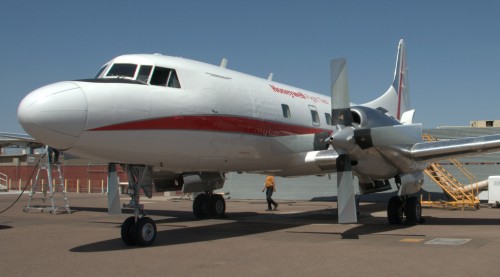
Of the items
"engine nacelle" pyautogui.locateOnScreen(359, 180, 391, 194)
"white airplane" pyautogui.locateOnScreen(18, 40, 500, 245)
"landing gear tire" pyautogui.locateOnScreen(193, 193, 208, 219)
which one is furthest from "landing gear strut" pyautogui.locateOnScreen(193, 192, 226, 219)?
"engine nacelle" pyautogui.locateOnScreen(359, 180, 391, 194)

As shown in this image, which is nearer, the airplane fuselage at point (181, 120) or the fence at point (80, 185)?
the airplane fuselage at point (181, 120)

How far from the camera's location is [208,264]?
7.38 m

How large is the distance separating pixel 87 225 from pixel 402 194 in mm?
8252

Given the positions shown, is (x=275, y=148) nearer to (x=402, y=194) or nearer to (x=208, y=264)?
(x=402, y=194)

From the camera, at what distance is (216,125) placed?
33.4ft

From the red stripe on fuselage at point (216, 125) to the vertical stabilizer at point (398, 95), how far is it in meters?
7.49

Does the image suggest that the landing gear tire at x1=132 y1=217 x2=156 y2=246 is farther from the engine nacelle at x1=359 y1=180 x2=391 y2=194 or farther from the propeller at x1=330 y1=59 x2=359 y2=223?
the engine nacelle at x1=359 y1=180 x2=391 y2=194

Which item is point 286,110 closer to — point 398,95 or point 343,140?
point 343,140

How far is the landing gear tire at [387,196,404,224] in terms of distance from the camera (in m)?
12.8

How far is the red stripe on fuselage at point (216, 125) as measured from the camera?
8.87m

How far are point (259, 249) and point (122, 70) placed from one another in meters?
4.26

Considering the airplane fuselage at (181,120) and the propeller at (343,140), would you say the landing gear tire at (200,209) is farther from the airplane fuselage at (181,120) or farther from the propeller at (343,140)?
the propeller at (343,140)

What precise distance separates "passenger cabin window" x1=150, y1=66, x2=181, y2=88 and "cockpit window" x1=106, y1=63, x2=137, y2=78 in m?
0.41

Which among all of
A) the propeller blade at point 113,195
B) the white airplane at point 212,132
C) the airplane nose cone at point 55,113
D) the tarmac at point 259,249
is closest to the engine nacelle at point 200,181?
the white airplane at point 212,132
